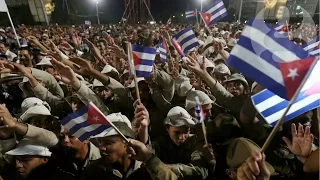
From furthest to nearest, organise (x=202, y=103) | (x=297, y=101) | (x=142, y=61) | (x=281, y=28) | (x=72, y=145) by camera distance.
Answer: (x=281, y=28), (x=142, y=61), (x=202, y=103), (x=72, y=145), (x=297, y=101)

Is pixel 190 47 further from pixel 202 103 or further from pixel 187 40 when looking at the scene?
pixel 202 103

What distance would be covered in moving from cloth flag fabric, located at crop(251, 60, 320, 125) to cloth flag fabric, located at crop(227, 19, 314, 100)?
0.20 m

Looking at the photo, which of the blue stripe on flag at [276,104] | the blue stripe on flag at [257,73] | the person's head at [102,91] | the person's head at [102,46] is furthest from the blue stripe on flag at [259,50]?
the person's head at [102,46]

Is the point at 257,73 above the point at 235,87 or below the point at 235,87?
above

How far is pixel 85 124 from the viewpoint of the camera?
2797mm

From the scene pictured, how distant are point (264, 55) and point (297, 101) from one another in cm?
44

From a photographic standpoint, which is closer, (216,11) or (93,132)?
(93,132)

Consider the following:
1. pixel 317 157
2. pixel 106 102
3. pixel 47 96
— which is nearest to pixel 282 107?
pixel 317 157

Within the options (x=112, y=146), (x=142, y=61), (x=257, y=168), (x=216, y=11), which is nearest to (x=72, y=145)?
(x=112, y=146)

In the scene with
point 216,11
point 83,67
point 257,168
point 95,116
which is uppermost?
point 257,168

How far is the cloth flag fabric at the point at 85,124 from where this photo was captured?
104 inches

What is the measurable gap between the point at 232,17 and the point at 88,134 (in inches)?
1888

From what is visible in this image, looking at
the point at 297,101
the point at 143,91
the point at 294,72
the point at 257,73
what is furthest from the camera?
the point at 143,91

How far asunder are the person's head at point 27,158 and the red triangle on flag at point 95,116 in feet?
2.00
